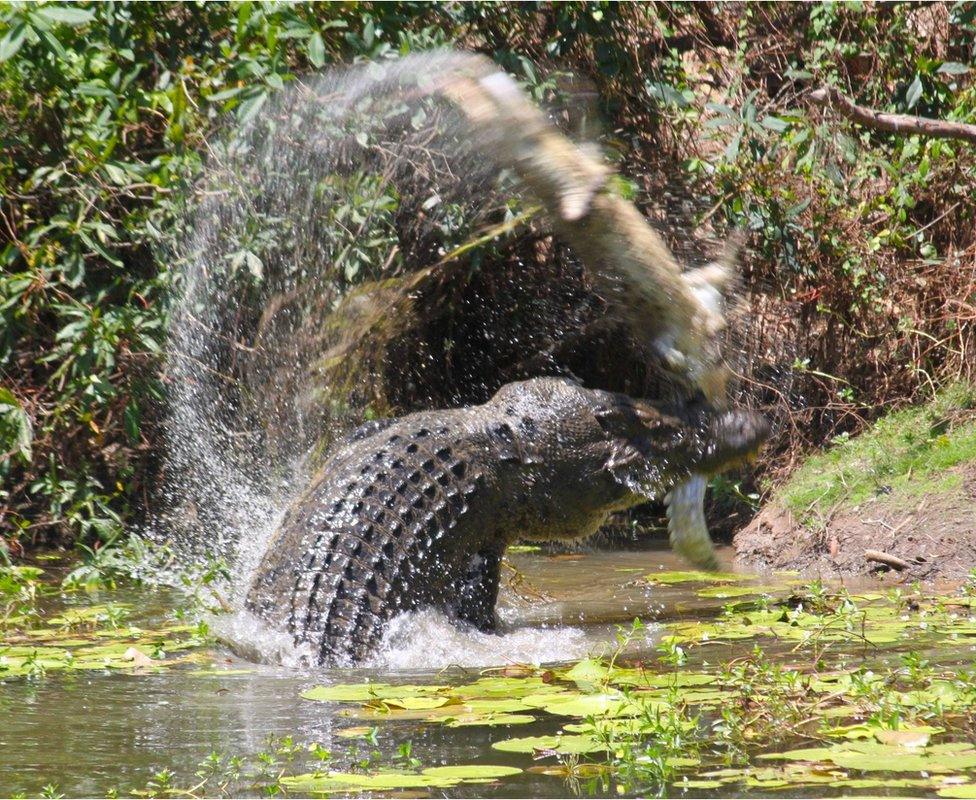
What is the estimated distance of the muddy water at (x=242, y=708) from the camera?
300cm

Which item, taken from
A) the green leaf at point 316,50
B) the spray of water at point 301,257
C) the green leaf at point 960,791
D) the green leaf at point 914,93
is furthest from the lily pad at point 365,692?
the green leaf at point 914,93

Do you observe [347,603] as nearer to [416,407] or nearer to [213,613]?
[213,613]

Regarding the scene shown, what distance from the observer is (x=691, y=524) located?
5297 millimetres

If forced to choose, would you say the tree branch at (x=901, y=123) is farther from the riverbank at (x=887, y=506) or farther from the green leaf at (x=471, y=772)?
the green leaf at (x=471, y=772)

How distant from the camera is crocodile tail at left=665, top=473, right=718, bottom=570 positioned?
5.28 metres

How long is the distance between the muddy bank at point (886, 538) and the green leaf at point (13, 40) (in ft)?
14.4

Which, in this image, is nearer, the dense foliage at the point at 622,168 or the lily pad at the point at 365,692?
the lily pad at the point at 365,692

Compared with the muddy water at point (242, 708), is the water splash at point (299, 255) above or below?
above

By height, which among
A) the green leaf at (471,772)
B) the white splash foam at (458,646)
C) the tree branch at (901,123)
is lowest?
the green leaf at (471,772)

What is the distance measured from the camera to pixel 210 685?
13.1 ft

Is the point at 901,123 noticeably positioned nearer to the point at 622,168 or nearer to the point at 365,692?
the point at 622,168

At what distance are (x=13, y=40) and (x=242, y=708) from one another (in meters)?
3.54

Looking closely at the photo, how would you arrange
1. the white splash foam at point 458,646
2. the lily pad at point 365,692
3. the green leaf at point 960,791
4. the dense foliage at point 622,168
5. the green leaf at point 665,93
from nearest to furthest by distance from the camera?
1. the green leaf at point 960,791
2. the lily pad at point 365,692
3. the white splash foam at point 458,646
4. the dense foliage at point 622,168
5. the green leaf at point 665,93

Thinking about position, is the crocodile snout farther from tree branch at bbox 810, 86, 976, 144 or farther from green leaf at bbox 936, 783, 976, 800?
green leaf at bbox 936, 783, 976, 800
